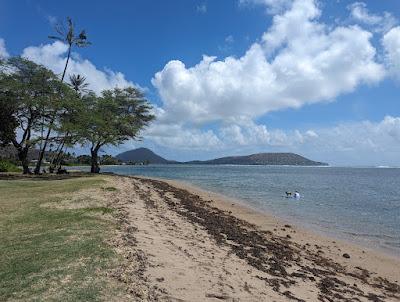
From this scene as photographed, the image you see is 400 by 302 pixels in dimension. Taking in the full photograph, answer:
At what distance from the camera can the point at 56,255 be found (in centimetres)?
865

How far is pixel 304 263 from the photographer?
11672 millimetres

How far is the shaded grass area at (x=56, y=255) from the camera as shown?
6734 mm

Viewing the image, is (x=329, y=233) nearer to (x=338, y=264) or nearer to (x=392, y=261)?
(x=392, y=261)

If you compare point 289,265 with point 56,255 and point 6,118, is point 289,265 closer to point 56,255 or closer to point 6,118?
point 56,255

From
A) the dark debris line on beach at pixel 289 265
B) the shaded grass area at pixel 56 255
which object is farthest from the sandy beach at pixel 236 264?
the shaded grass area at pixel 56 255

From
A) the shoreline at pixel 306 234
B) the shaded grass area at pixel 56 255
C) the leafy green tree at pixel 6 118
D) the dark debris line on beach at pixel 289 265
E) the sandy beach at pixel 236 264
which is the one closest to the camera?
the shaded grass area at pixel 56 255

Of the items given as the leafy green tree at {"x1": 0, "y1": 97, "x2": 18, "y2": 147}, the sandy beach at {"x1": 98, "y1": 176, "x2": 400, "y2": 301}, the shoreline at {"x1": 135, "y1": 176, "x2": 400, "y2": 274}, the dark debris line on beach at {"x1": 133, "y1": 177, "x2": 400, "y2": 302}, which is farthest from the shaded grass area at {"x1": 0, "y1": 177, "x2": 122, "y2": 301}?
the leafy green tree at {"x1": 0, "y1": 97, "x2": 18, "y2": 147}

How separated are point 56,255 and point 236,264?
4.09 metres

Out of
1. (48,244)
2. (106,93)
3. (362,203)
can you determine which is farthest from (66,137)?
(48,244)

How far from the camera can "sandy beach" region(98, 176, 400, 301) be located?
24.9 ft

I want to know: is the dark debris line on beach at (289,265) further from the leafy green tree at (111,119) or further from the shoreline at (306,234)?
the leafy green tree at (111,119)

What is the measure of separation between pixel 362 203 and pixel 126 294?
93.1ft

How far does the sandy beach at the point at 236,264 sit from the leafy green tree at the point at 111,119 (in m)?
29.2

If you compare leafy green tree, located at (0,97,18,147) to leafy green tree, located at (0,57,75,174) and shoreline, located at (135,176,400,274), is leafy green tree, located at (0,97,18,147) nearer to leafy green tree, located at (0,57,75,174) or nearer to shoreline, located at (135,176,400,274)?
leafy green tree, located at (0,57,75,174)
